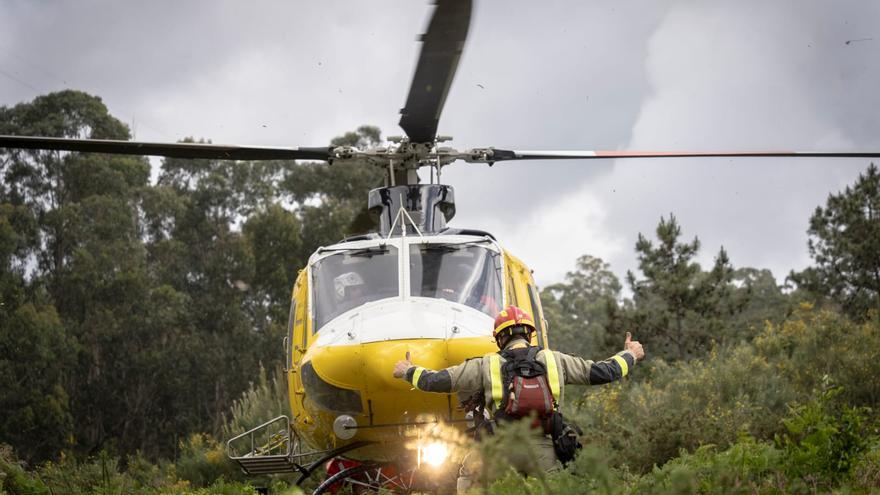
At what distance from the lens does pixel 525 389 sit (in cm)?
675

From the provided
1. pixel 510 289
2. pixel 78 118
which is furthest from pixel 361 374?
pixel 78 118

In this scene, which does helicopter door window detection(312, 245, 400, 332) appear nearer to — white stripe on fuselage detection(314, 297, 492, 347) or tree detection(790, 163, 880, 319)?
white stripe on fuselage detection(314, 297, 492, 347)

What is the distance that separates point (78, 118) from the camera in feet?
127

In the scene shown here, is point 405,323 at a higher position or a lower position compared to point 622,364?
higher

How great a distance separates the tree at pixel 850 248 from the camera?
32219mm

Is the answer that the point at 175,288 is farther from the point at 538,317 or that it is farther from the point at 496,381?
the point at 496,381

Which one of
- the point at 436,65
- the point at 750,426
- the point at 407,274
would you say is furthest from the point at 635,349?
the point at 750,426

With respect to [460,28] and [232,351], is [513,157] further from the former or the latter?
[232,351]

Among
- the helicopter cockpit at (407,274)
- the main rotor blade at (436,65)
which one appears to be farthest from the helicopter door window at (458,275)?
the main rotor blade at (436,65)

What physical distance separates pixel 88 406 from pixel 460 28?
32.8 m

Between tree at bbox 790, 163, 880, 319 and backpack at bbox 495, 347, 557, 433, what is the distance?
1066 inches

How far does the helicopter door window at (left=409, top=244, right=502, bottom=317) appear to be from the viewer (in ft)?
26.6

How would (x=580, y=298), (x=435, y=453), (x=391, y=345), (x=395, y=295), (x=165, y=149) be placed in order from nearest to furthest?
1. (x=391, y=345)
2. (x=435, y=453)
3. (x=395, y=295)
4. (x=165, y=149)
5. (x=580, y=298)

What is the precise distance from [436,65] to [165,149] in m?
3.20
